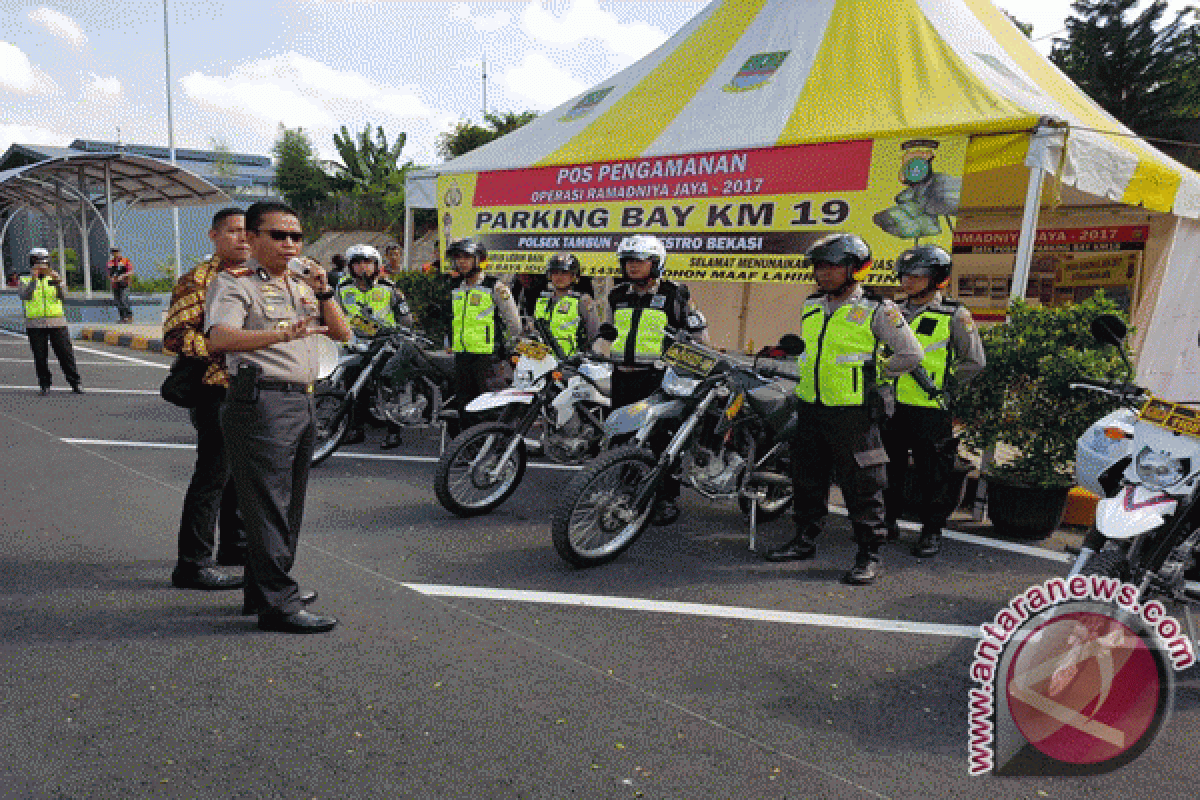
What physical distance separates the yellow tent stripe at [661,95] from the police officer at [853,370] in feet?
17.5

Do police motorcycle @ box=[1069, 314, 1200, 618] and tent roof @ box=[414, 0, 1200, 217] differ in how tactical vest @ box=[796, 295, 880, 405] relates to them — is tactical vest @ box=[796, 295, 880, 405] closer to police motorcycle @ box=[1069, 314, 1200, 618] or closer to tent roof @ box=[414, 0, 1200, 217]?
police motorcycle @ box=[1069, 314, 1200, 618]

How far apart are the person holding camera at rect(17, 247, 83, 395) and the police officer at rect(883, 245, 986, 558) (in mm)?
9975

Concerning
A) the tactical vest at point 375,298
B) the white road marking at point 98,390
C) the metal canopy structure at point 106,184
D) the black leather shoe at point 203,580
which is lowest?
the white road marking at point 98,390

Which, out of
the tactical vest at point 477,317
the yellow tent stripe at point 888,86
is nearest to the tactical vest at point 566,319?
the tactical vest at point 477,317

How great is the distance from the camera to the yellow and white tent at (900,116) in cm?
695

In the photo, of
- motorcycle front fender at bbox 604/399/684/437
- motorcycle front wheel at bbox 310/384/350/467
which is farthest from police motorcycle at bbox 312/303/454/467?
motorcycle front fender at bbox 604/399/684/437

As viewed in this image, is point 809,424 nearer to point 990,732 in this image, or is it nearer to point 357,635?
point 990,732

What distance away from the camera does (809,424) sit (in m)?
4.91

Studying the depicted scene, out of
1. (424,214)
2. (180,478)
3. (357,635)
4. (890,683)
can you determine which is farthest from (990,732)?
(424,214)

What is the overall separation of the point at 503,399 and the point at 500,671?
2.55m

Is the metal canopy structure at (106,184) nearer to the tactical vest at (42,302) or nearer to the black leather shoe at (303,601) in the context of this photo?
the tactical vest at (42,302)

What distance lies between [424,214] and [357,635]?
2934 cm

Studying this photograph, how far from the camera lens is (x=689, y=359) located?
5.15 metres

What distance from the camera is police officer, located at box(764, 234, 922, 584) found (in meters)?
4.54
